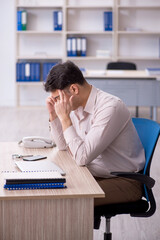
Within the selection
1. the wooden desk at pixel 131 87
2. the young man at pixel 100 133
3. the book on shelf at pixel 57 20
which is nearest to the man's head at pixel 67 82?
the young man at pixel 100 133

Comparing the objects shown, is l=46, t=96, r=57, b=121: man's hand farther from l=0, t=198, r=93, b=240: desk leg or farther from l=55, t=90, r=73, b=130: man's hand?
l=0, t=198, r=93, b=240: desk leg

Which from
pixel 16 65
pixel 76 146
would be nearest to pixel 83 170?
pixel 76 146

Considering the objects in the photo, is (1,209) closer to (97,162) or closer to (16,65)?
(97,162)

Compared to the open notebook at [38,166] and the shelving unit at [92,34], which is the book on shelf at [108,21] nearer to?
the shelving unit at [92,34]

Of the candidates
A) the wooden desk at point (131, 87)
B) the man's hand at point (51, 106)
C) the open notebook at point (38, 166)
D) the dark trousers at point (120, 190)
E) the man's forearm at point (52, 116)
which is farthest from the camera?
the wooden desk at point (131, 87)

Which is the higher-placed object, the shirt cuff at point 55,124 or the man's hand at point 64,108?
the man's hand at point 64,108

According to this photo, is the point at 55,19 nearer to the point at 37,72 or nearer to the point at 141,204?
the point at 37,72

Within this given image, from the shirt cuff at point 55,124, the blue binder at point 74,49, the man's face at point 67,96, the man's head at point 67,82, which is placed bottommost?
the shirt cuff at point 55,124

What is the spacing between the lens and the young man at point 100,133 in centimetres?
243

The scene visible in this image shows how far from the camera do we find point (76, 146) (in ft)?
7.97

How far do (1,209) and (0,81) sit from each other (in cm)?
699

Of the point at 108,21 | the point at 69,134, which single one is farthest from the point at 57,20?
the point at 69,134

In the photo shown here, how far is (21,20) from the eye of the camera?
27.3 feet

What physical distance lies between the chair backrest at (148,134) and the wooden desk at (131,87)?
4.12 meters
